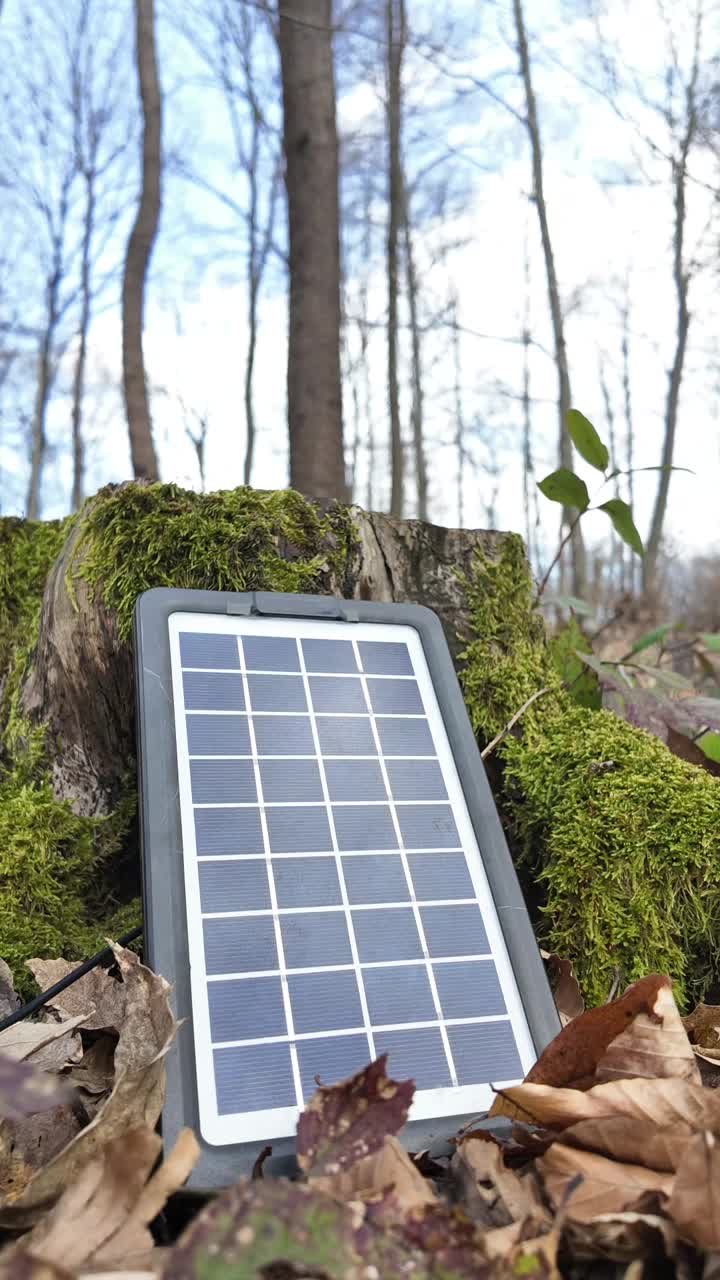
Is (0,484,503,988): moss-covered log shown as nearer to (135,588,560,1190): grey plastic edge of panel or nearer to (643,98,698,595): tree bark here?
(135,588,560,1190): grey plastic edge of panel

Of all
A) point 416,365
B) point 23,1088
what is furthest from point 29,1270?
point 416,365

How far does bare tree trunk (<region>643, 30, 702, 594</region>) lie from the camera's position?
46.1 feet

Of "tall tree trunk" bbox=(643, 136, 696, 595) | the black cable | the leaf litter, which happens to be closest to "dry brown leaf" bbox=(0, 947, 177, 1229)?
the leaf litter

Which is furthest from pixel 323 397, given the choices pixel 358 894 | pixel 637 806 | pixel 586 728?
pixel 358 894

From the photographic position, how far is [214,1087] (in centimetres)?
124

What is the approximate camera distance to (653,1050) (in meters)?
1.17

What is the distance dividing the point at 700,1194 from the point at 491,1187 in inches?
11.7

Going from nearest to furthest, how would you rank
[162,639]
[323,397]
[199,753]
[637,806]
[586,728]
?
[199,753], [162,639], [637,806], [586,728], [323,397]

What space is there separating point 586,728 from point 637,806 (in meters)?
0.38

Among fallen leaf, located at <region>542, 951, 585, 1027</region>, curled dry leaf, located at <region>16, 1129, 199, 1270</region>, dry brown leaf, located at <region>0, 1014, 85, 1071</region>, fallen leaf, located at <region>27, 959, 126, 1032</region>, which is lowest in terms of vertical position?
fallen leaf, located at <region>542, 951, 585, 1027</region>

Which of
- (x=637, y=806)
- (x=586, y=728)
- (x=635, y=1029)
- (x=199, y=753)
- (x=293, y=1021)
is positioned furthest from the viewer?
(x=586, y=728)

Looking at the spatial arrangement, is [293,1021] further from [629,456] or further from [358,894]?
[629,456]

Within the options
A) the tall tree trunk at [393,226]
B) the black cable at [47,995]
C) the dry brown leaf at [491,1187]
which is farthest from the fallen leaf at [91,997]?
the tall tree trunk at [393,226]

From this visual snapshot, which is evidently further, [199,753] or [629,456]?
[629,456]
